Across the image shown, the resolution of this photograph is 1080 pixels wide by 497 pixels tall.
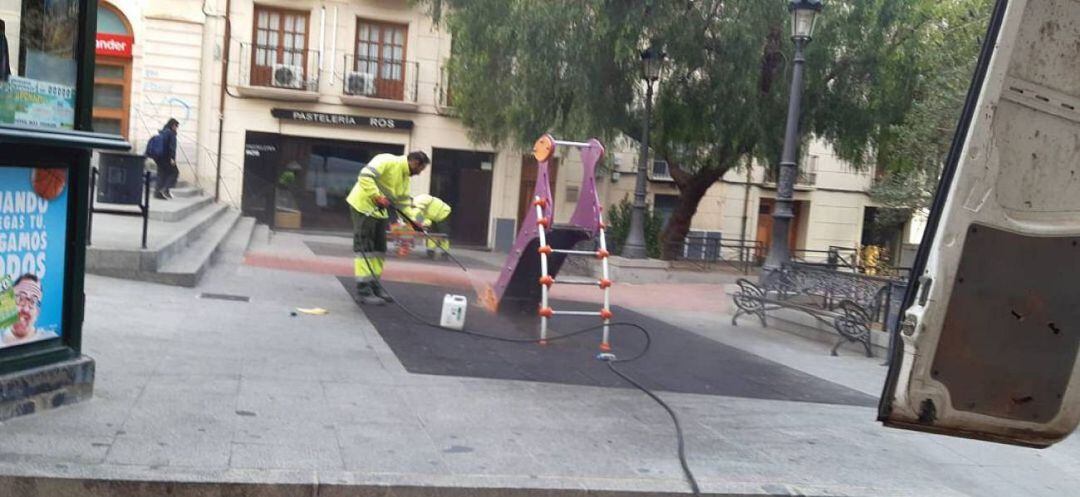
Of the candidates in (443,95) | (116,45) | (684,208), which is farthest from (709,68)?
(116,45)

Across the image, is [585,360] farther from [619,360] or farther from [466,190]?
[466,190]

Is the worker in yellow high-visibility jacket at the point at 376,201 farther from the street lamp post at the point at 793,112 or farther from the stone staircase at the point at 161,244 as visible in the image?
the street lamp post at the point at 793,112

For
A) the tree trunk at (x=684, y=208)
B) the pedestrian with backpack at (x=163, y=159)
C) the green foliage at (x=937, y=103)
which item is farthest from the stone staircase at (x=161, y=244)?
A: the green foliage at (x=937, y=103)

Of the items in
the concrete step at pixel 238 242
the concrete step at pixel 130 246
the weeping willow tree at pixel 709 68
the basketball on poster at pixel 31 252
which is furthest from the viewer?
the weeping willow tree at pixel 709 68

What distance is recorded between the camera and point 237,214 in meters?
23.9

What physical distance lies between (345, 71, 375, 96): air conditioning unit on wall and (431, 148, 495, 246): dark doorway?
273cm

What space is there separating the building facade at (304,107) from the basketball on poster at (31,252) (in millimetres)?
18722

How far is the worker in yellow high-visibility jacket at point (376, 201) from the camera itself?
10.3m

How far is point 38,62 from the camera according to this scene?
17.1 feet

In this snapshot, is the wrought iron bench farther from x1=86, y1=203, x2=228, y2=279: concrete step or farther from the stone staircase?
x1=86, y1=203, x2=228, y2=279: concrete step

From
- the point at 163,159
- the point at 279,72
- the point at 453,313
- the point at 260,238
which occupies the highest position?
the point at 279,72

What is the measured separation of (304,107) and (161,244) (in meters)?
15.4

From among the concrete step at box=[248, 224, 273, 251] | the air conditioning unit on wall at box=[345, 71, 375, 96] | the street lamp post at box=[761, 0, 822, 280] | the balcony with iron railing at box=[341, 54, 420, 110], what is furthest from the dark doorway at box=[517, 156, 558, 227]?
the street lamp post at box=[761, 0, 822, 280]

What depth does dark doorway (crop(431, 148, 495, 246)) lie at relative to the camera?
2767 cm
